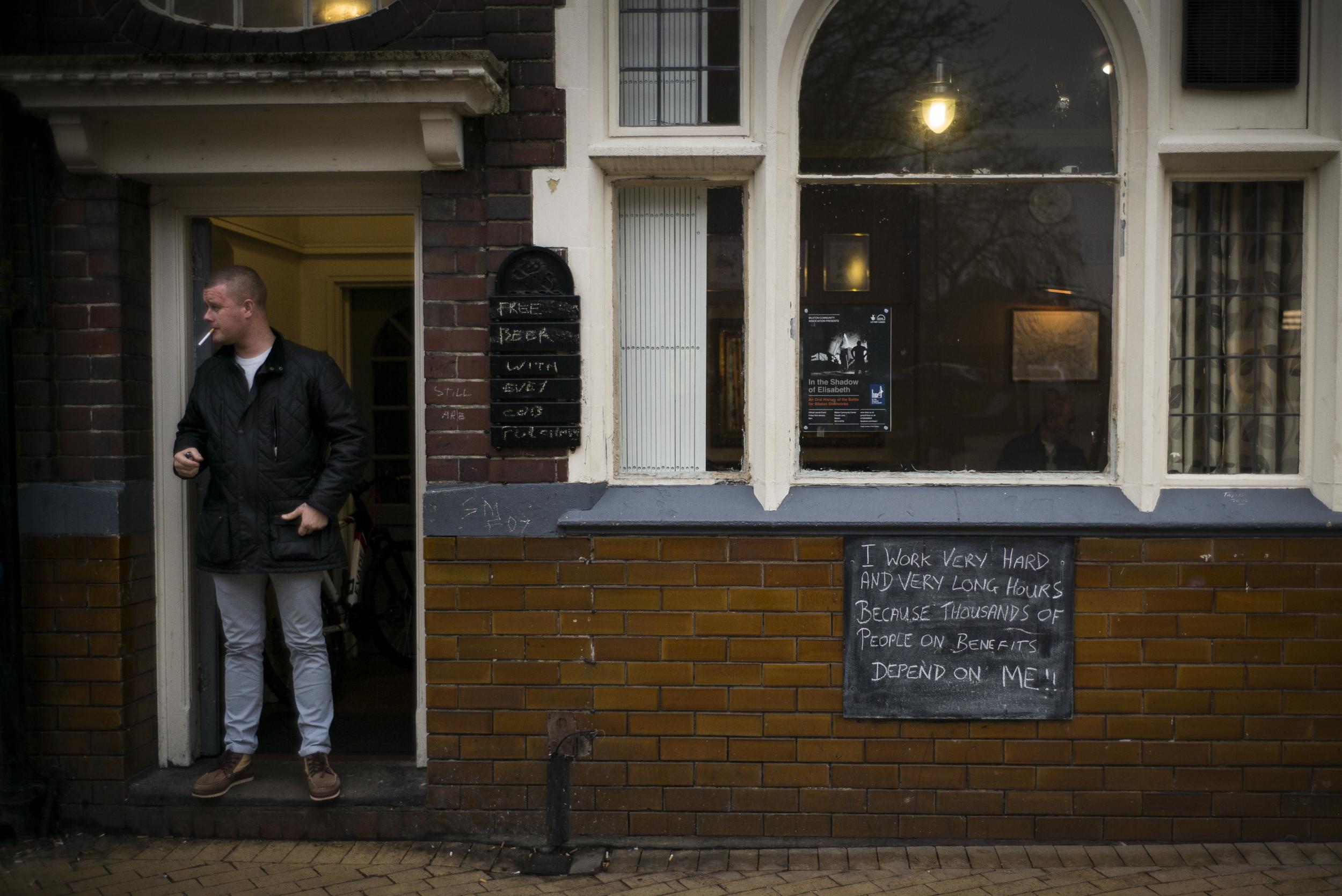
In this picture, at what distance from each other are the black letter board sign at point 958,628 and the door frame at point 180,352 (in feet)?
6.39

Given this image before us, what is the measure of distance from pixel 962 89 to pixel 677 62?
48.1 inches

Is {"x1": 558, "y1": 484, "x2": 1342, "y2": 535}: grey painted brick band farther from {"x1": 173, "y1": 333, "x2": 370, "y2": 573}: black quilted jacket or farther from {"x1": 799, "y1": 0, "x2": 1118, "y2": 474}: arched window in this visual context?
{"x1": 173, "y1": 333, "x2": 370, "y2": 573}: black quilted jacket

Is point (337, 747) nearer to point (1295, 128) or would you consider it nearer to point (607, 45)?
point (607, 45)

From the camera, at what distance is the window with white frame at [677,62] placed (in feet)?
15.6

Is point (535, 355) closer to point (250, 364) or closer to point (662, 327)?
point (662, 327)

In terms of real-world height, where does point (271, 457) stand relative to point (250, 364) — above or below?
below

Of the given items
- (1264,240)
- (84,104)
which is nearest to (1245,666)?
(1264,240)

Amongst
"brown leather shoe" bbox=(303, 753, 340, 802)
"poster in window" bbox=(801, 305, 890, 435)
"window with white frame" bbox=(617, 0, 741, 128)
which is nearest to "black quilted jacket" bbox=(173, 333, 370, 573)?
"brown leather shoe" bbox=(303, 753, 340, 802)

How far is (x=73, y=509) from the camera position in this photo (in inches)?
187

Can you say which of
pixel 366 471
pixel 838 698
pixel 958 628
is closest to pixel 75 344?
pixel 366 471

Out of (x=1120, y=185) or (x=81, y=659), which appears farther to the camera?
(x=81, y=659)

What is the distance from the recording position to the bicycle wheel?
23.0 ft

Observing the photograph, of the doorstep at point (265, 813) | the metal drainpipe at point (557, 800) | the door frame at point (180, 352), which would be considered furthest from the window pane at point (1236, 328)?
the doorstep at point (265, 813)

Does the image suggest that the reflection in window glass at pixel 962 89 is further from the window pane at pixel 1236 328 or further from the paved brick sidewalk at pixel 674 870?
the paved brick sidewalk at pixel 674 870
